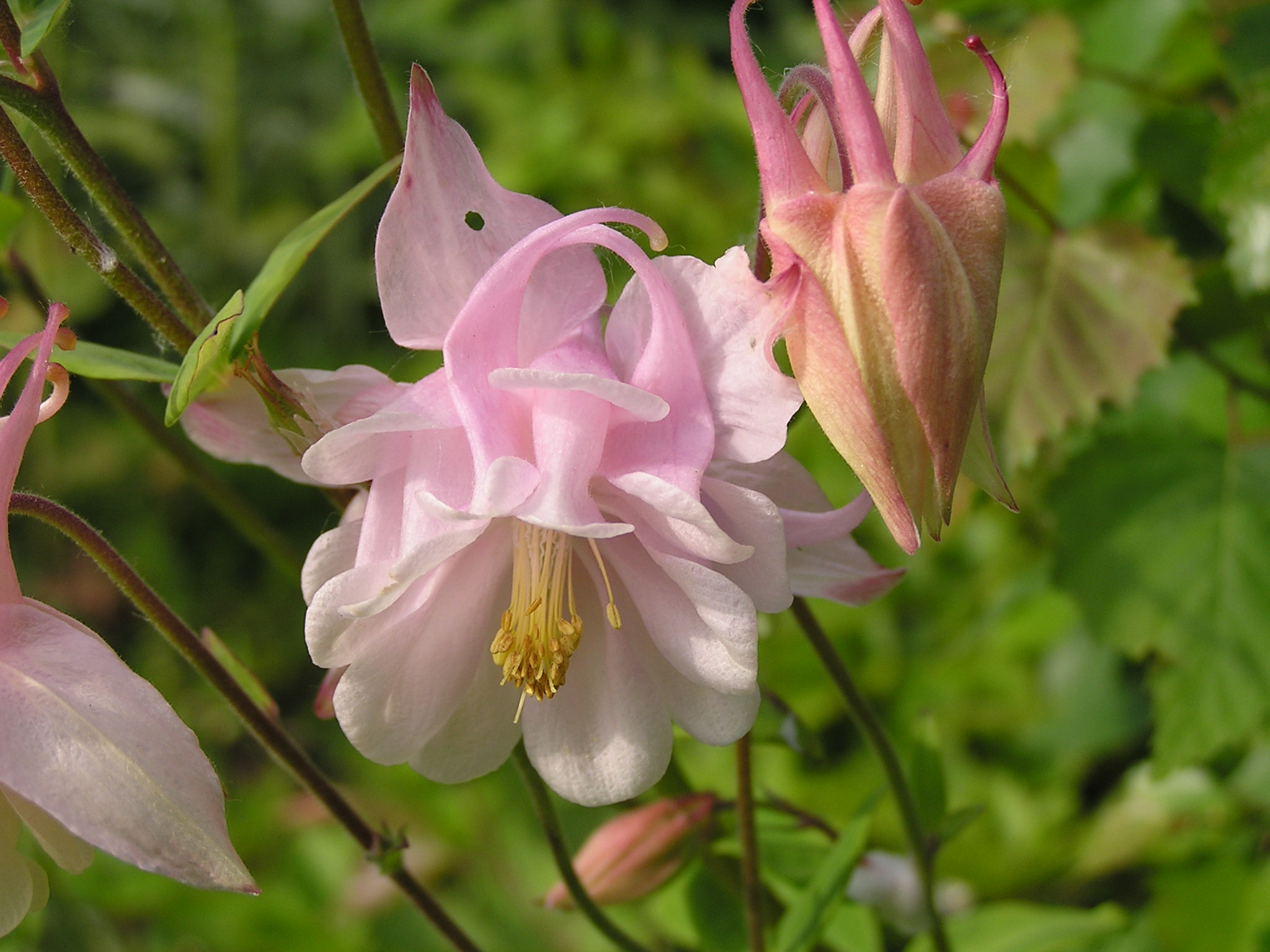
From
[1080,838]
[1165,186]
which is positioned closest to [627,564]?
[1165,186]

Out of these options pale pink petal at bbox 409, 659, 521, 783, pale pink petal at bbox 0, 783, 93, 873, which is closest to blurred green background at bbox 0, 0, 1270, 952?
pale pink petal at bbox 409, 659, 521, 783

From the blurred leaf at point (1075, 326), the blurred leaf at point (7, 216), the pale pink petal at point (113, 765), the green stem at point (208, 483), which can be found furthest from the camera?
the blurred leaf at point (1075, 326)

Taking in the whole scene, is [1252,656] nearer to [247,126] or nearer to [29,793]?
[29,793]

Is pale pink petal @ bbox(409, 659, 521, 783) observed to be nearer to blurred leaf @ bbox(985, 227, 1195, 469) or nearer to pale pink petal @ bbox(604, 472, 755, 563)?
pale pink petal @ bbox(604, 472, 755, 563)

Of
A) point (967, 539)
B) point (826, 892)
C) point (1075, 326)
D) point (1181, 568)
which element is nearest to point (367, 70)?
point (826, 892)

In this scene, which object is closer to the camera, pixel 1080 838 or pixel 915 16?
pixel 915 16

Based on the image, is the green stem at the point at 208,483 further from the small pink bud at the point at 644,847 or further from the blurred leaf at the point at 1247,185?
the blurred leaf at the point at 1247,185

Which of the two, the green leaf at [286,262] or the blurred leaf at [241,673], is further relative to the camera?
the blurred leaf at [241,673]

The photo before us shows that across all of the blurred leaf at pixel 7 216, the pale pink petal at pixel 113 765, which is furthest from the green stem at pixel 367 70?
the pale pink petal at pixel 113 765
